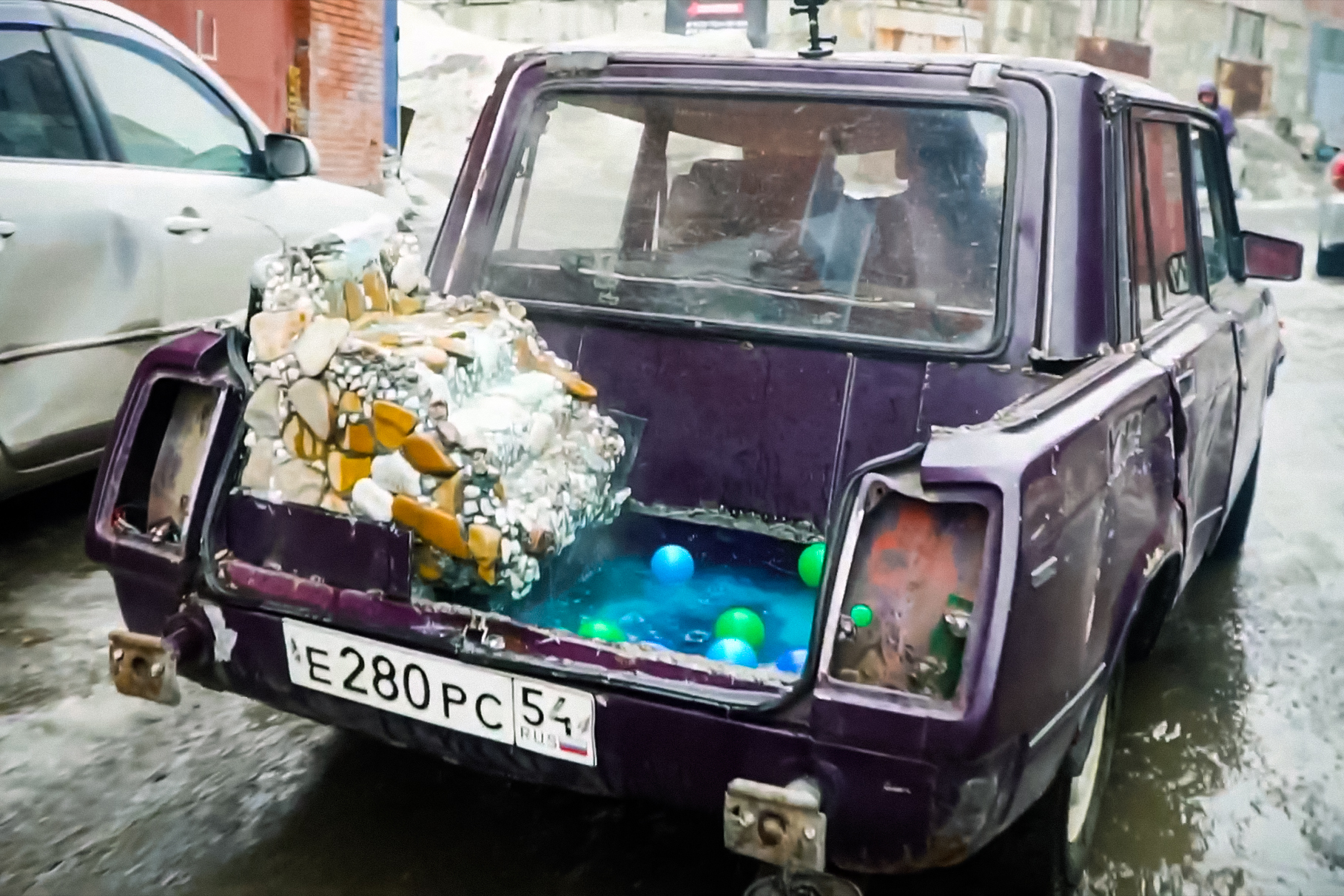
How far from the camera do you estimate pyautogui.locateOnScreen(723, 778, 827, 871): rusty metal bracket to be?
1838 millimetres

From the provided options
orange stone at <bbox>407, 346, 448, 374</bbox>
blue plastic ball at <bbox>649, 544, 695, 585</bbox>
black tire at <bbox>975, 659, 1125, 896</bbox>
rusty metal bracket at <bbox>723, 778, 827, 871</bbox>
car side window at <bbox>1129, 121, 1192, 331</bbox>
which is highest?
car side window at <bbox>1129, 121, 1192, 331</bbox>

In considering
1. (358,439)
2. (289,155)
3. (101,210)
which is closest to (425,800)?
(358,439)

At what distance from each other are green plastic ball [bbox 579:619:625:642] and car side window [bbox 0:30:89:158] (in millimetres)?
2714

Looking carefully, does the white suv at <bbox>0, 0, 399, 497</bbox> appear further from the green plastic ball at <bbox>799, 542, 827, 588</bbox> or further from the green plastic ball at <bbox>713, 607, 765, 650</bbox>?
the green plastic ball at <bbox>713, 607, 765, 650</bbox>

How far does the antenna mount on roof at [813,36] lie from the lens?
9.52ft

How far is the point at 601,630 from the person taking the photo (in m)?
2.47

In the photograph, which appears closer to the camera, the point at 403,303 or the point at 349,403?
the point at 349,403

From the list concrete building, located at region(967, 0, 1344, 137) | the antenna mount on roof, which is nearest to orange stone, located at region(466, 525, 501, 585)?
the antenna mount on roof

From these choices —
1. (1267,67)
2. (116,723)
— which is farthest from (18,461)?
(1267,67)

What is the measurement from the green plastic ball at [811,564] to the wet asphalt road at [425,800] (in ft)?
1.97

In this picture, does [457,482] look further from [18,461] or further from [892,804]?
[18,461]

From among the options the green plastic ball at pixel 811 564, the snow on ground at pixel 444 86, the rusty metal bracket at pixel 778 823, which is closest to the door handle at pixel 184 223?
the green plastic ball at pixel 811 564

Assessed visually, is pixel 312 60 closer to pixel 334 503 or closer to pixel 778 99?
pixel 778 99

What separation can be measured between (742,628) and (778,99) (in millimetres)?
1242
